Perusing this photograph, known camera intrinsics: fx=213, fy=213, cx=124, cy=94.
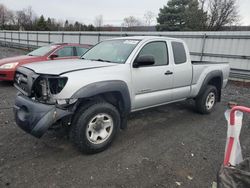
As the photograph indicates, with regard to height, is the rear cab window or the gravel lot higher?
the rear cab window

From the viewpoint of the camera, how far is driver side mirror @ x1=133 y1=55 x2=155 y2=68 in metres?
3.61

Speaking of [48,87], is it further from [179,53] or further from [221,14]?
[221,14]

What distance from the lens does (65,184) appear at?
2641mm

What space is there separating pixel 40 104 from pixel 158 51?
2506mm

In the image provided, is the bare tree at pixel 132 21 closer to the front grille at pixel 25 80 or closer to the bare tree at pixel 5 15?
the bare tree at pixel 5 15

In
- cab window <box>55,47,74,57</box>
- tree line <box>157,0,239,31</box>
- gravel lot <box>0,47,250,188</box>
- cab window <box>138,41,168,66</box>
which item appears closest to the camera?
gravel lot <box>0,47,250,188</box>

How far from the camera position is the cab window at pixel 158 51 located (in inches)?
161

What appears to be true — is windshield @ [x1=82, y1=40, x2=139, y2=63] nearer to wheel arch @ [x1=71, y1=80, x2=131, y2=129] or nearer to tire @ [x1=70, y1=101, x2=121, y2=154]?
wheel arch @ [x1=71, y1=80, x2=131, y2=129]

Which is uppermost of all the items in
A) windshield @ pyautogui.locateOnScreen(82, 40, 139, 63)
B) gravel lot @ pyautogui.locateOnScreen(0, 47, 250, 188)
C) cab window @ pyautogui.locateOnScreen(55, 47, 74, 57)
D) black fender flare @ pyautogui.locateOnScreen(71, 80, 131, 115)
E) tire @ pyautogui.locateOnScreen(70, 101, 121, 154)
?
windshield @ pyautogui.locateOnScreen(82, 40, 139, 63)

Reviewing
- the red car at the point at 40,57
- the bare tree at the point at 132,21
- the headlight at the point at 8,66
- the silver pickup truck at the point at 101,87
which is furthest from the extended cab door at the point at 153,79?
the bare tree at the point at 132,21

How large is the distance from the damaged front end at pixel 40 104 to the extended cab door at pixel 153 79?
126cm

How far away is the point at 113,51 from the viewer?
4.14 metres

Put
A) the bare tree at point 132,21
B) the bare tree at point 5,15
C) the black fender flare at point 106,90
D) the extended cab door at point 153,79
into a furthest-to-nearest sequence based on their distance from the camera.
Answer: the bare tree at point 5,15 → the bare tree at point 132,21 → the extended cab door at point 153,79 → the black fender flare at point 106,90

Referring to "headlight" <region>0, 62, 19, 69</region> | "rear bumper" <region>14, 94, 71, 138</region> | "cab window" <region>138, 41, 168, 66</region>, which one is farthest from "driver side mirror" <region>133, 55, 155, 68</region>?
"headlight" <region>0, 62, 19, 69</region>
